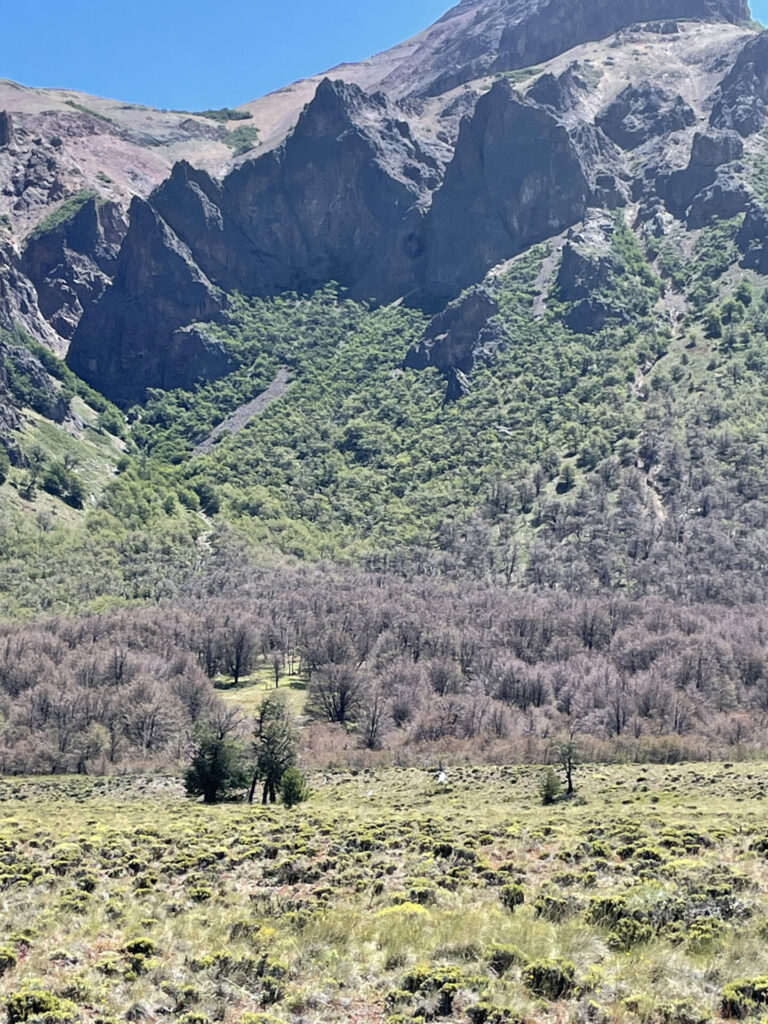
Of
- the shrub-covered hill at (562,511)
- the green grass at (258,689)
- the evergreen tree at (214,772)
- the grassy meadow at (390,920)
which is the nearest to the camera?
the grassy meadow at (390,920)

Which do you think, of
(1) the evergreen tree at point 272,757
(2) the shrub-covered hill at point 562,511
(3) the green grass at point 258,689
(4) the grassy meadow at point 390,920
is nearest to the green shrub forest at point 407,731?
(4) the grassy meadow at point 390,920

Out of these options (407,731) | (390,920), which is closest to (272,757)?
(407,731)

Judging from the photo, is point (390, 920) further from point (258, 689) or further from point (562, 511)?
point (562, 511)

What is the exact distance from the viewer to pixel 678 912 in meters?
16.6

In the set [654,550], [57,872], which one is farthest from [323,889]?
[654,550]

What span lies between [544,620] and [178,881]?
317ft

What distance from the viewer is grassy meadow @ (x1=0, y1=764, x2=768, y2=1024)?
13203mm

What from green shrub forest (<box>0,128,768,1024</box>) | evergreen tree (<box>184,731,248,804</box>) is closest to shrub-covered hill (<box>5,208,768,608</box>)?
green shrub forest (<box>0,128,768,1024</box>)

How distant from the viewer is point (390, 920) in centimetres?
1670

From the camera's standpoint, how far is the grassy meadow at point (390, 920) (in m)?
13.2

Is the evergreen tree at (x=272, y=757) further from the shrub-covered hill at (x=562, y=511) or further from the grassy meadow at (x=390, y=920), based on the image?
the shrub-covered hill at (x=562, y=511)

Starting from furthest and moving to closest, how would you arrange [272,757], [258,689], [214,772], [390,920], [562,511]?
[562,511], [258,689], [272,757], [214,772], [390,920]

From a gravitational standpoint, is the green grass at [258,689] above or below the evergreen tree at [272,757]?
above

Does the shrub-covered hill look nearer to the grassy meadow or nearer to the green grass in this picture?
the green grass
